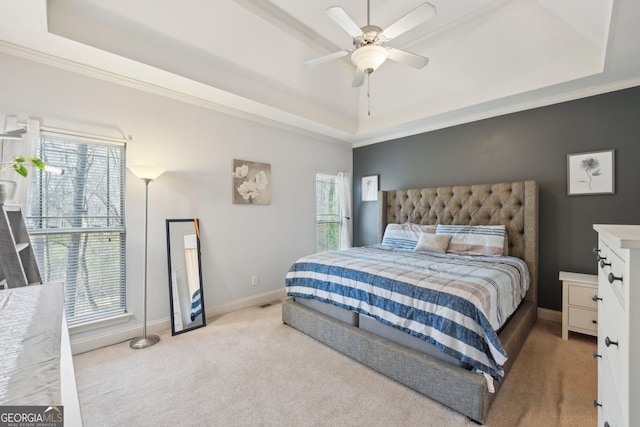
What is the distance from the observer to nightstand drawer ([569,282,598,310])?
254 centimetres

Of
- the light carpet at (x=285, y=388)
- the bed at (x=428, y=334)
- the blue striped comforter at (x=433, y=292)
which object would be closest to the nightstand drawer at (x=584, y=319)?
the light carpet at (x=285, y=388)

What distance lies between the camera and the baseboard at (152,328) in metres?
2.48

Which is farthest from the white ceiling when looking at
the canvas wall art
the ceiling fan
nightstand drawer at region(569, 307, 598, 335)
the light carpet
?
the light carpet

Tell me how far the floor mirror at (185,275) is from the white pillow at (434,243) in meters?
2.68

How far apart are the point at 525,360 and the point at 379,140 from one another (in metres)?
3.62

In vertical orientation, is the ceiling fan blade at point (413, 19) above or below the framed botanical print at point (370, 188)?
above

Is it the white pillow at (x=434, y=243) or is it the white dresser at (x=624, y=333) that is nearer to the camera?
the white dresser at (x=624, y=333)

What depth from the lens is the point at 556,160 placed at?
3105 mm

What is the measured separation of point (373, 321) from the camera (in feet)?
7.43

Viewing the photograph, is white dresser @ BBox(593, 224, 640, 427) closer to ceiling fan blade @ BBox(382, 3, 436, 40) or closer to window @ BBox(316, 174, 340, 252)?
ceiling fan blade @ BBox(382, 3, 436, 40)

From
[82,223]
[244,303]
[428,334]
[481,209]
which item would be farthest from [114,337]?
[481,209]

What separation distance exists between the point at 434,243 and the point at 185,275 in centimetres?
295

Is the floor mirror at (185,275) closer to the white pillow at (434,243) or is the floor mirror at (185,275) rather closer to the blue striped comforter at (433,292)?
the blue striped comforter at (433,292)

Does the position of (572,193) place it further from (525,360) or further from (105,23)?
(105,23)
